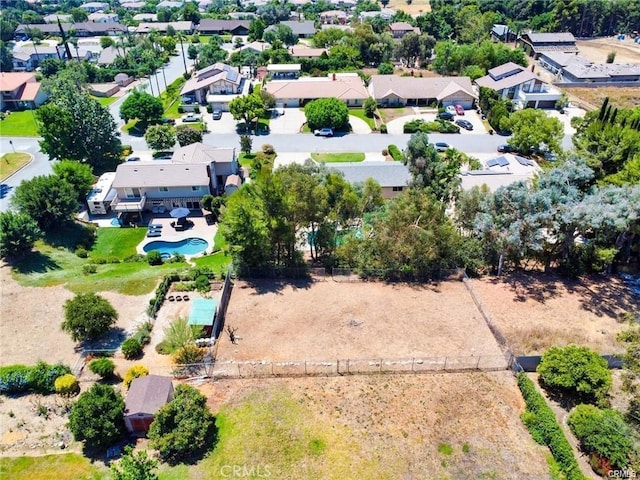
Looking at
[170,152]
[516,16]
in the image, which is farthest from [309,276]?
[516,16]

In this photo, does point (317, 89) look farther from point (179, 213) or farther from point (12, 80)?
point (12, 80)

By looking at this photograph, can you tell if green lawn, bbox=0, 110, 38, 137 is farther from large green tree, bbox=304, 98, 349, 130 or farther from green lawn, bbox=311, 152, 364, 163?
green lawn, bbox=311, 152, 364, 163

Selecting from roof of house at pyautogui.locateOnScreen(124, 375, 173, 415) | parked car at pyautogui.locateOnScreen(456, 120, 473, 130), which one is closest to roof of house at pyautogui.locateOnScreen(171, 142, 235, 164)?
roof of house at pyautogui.locateOnScreen(124, 375, 173, 415)

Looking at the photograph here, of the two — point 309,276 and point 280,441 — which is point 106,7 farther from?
point 280,441

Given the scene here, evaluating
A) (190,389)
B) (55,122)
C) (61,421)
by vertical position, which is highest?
(55,122)

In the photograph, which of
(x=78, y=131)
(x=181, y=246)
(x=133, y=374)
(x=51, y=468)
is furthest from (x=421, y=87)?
(x=51, y=468)
